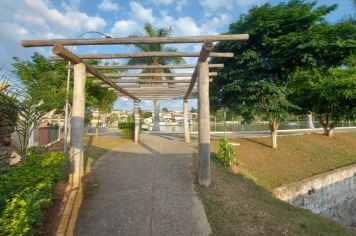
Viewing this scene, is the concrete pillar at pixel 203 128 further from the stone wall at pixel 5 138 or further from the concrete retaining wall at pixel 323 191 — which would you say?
the stone wall at pixel 5 138

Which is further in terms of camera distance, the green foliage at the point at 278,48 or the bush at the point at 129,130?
the bush at the point at 129,130

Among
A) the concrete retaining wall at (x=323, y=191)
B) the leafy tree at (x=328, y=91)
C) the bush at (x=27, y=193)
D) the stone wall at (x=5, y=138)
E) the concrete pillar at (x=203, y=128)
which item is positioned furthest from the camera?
the leafy tree at (x=328, y=91)


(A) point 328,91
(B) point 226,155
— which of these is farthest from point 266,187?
(A) point 328,91

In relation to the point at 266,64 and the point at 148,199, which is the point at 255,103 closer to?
the point at 266,64

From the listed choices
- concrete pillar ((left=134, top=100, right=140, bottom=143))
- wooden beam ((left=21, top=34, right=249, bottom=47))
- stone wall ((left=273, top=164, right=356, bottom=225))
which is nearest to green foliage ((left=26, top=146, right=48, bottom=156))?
wooden beam ((left=21, top=34, right=249, bottom=47))

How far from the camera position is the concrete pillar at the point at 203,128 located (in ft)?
21.8

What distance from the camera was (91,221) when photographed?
4770mm

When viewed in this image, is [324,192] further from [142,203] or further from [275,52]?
[142,203]

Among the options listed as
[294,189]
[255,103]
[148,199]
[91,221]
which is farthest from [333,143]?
[91,221]

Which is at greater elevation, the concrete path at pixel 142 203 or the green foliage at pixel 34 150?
the green foliage at pixel 34 150

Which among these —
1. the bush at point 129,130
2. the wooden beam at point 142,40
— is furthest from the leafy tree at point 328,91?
the bush at point 129,130

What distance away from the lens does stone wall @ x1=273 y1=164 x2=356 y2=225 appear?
30.3 feet

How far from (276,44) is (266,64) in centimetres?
105

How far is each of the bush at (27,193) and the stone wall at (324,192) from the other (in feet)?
23.1
